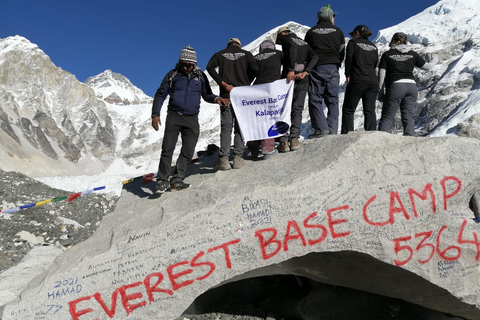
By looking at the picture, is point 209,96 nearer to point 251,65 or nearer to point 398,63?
point 251,65

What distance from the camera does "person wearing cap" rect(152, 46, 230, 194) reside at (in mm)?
5750

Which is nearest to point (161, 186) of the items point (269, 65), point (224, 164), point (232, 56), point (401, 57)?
point (224, 164)

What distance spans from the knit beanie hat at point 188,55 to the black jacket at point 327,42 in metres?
2.32

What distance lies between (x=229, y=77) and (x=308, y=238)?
9.97 ft

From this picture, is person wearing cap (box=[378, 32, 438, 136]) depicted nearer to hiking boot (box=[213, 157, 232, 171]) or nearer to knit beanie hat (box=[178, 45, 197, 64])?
hiking boot (box=[213, 157, 232, 171])

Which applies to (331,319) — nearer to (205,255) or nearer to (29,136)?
(205,255)

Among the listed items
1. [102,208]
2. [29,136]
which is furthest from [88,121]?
[102,208]

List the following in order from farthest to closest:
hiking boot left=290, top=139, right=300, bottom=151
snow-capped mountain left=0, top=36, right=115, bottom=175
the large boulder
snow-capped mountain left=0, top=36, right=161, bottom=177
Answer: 1. snow-capped mountain left=0, top=36, right=161, bottom=177
2. snow-capped mountain left=0, top=36, right=115, bottom=175
3. hiking boot left=290, top=139, right=300, bottom=151
4. the large boulder

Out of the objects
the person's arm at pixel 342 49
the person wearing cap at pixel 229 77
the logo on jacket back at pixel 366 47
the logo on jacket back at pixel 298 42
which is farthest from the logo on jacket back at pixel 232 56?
the logo on jacket back at pixel 366 47

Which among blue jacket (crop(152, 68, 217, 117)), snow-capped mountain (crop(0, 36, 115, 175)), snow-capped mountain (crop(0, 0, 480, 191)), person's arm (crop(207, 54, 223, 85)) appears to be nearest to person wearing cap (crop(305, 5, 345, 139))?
person's arm (crop(207, 54, 223, 85))

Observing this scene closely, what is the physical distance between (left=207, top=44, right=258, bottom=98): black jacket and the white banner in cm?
17

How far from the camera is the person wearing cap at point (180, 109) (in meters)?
5.75

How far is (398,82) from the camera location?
6.79 metres

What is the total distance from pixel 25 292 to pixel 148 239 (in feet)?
6.04
